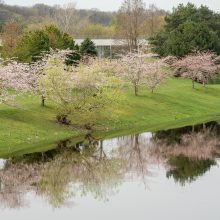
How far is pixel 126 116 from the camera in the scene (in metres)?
49.7

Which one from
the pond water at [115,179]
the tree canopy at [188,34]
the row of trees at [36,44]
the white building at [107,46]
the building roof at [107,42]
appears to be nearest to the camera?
the pond water at [115,179]

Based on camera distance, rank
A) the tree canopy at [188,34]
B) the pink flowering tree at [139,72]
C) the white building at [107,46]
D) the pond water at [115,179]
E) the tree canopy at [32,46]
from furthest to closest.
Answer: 1. the white building at [107,46]
2. the tree canopy at [188,34]
3. the tree canopy at [32,46]
4. the pink flowering tree at [139,72]
5. the pond water at [115,179]

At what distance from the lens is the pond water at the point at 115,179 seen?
23.2 m

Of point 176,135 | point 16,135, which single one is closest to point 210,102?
point 176,135

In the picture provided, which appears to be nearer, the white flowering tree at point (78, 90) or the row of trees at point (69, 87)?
the row of trees at point (69, 87)

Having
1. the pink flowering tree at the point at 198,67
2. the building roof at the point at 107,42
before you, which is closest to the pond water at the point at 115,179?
the pink flowering tree at the point at 198,67

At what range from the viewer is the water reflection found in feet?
85.6

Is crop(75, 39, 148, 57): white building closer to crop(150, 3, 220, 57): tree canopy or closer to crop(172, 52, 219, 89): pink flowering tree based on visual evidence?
crop(150, 3, 220, 57): tree canopy

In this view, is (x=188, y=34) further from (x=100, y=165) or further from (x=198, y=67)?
(x=100, y=165)

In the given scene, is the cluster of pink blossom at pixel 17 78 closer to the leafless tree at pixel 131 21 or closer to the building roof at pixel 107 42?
the leafless tree at pixel 131 21

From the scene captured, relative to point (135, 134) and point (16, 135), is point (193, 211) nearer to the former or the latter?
point (16, 135)

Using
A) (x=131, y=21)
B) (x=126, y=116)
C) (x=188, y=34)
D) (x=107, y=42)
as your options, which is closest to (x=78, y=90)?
(x=126, y=116)

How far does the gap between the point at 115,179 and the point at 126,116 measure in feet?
69.4

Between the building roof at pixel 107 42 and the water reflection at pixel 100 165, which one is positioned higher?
the building roof at pixel 107 42
